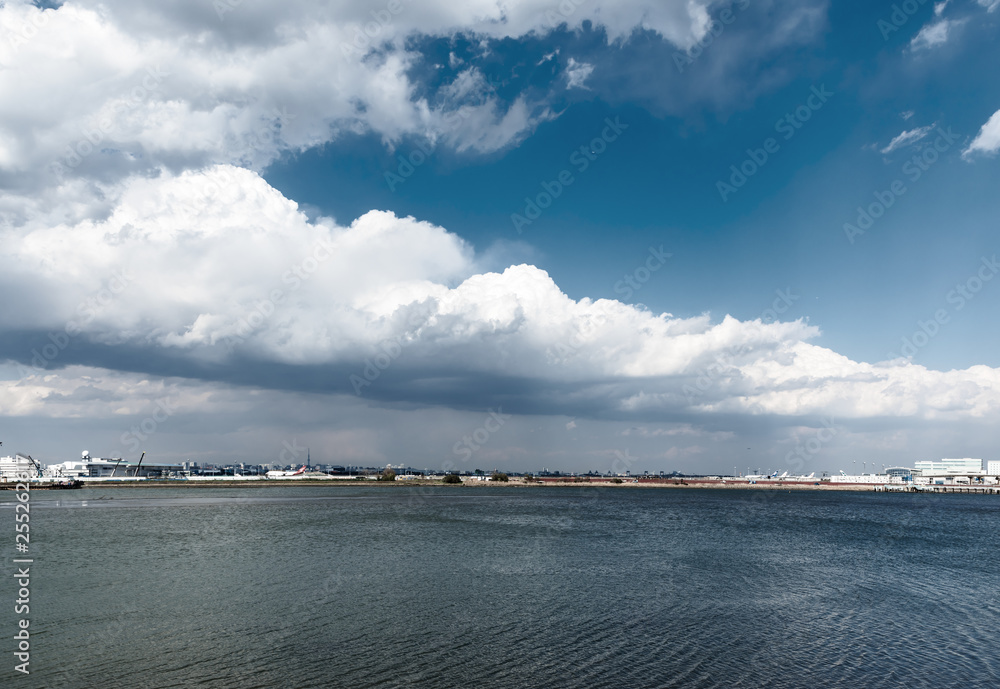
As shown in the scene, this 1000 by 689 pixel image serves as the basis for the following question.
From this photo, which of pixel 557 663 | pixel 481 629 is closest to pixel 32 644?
pixel 481 629

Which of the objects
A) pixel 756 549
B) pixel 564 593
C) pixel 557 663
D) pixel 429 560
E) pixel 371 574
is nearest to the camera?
pixel 557 663

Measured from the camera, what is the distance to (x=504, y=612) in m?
27.7

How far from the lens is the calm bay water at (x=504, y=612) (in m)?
20.0

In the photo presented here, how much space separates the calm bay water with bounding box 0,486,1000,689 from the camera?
2000 centimetres

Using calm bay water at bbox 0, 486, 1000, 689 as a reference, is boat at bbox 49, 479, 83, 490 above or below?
below

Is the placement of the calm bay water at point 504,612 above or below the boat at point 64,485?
above

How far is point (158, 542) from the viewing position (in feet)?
166

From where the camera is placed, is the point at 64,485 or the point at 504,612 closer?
the point at 504,612

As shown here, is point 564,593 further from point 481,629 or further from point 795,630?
point 795,630

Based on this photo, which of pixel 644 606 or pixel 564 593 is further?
pixel 564 593

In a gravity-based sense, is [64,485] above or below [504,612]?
below

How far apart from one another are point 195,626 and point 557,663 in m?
15.3

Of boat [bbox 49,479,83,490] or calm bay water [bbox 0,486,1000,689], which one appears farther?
boat [bbox 49,479,83,490]

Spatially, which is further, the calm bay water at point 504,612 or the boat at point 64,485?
the boat at point 64,485
